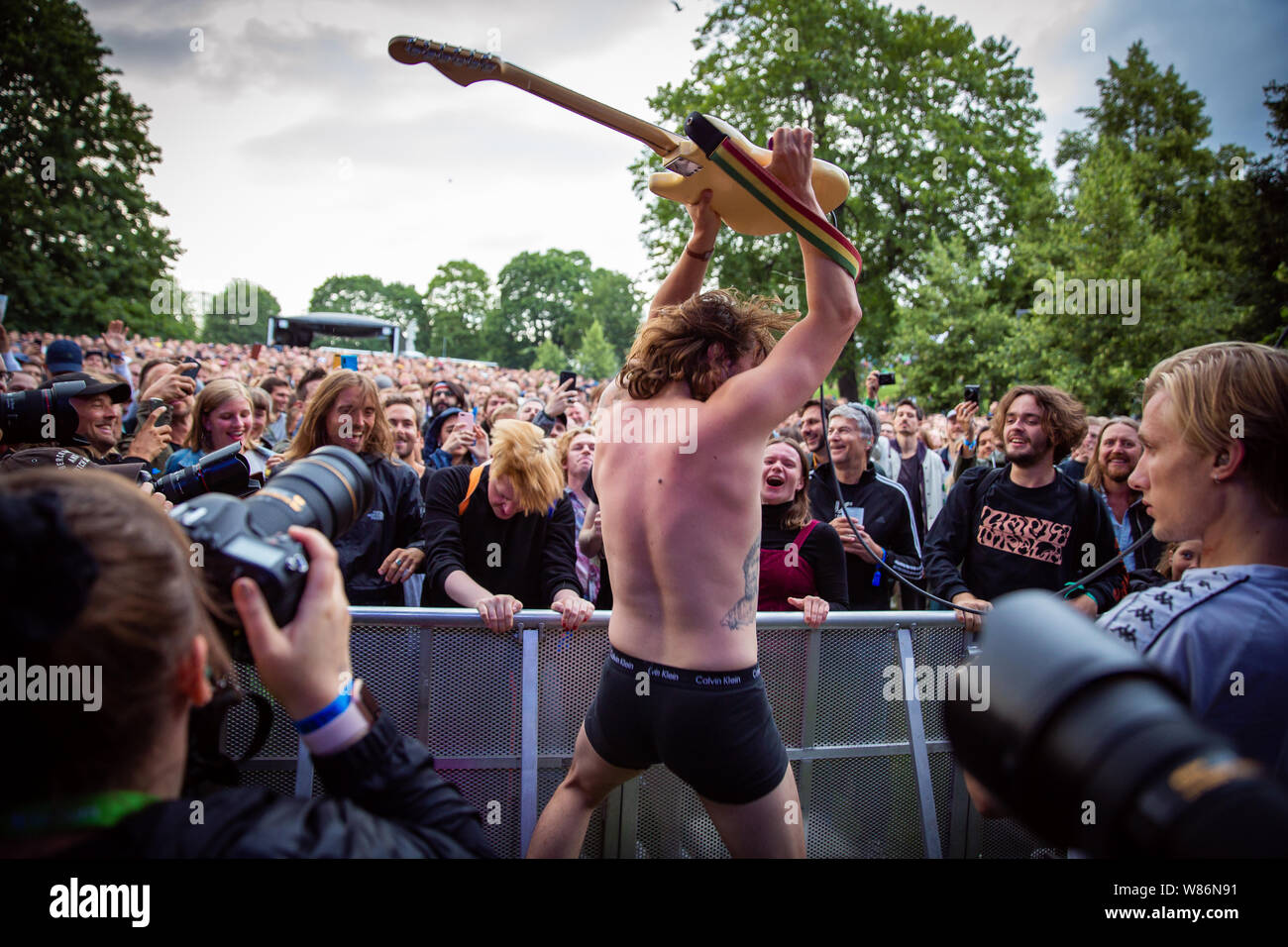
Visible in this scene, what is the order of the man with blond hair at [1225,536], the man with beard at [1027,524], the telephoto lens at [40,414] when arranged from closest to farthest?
the man with blond hair at [1225,536]
the telephoto lens at [40,414]
the man with beard at [1027,524]

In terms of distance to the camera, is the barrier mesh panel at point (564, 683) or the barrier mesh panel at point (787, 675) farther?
the barrier mesh panel at point (787, 675)

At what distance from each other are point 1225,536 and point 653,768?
7.30ft

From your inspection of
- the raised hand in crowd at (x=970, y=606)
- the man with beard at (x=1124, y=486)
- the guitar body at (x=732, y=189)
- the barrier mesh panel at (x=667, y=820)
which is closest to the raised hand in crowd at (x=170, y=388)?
the guitar body at (x=732, y=189)

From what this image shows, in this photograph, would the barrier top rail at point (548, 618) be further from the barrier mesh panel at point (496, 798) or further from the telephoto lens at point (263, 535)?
the telephoto lens at point (263, 535)

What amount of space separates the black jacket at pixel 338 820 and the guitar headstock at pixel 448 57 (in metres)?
1.85

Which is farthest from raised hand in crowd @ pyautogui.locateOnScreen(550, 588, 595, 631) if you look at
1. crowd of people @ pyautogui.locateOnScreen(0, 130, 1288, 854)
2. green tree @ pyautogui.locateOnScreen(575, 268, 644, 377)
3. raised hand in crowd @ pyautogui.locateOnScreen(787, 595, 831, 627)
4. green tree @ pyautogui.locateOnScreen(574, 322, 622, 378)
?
green tree @ pyautogui.locateOnScreen(575, 268, 644, 377)

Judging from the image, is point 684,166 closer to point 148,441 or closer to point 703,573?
point 703,573

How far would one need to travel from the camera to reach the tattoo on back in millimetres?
2201

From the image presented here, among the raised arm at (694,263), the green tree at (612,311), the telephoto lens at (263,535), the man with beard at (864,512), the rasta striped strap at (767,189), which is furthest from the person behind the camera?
the green tree at (612,311)

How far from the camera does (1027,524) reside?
3908 millimetres

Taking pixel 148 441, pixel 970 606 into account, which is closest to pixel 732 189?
pixel 970 606

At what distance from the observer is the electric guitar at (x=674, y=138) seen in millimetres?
2189
